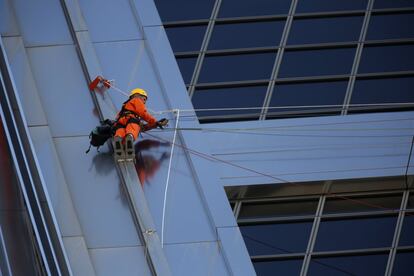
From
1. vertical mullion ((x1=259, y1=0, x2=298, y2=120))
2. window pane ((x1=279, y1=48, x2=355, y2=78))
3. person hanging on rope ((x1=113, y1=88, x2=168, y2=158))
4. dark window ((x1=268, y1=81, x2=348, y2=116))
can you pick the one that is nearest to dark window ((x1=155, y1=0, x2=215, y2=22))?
vertical mullion ((x1=259, y1=0, x2=298, y2=120))

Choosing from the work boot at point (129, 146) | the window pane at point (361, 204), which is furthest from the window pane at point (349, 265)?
the work boot at point (129, 146)

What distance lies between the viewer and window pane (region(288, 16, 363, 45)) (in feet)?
80.6

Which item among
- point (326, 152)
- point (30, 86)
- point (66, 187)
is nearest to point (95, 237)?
point (66, 187)

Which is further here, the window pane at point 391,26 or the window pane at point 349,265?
the window pane at point 391,26

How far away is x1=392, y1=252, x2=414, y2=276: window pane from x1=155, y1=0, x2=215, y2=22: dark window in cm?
699

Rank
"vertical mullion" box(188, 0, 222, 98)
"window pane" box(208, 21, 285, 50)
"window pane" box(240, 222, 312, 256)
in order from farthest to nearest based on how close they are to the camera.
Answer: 1. "window pane" box(208, 21, 285, 50)
2. "vertical mullion" box(188, 0, 222, 98)
3. "window pane" box(240, 222, 312, 256)

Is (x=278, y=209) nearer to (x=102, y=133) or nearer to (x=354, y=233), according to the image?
(x=354, y=233)

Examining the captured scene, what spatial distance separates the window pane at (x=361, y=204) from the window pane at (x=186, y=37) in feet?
15.4

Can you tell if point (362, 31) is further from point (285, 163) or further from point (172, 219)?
point (172, 219)

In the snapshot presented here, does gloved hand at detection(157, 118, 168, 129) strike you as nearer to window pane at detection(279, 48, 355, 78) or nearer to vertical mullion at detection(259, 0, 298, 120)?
vertical mullion at detection(259, 0, 298, 120)

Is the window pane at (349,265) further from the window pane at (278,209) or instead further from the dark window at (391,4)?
the dark window at (391,4)

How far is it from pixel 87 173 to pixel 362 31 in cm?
807

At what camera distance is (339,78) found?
23688 millimetres

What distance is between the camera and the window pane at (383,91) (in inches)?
922
